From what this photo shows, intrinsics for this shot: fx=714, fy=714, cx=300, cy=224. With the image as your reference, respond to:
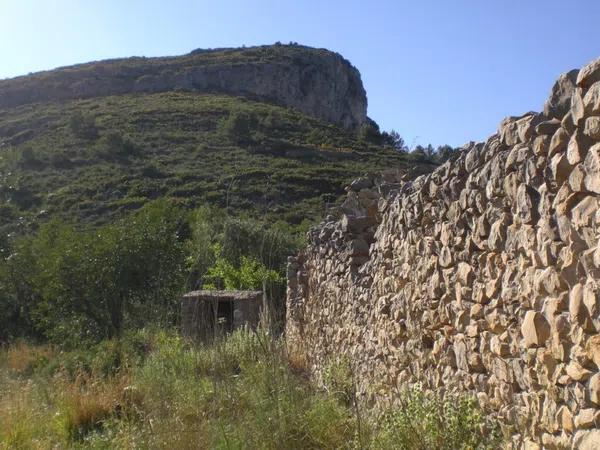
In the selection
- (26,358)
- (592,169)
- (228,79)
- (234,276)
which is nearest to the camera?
(592,169)

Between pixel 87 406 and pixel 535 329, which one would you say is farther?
pixel 87 406

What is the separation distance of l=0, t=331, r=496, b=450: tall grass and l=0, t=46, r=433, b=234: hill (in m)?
15.8

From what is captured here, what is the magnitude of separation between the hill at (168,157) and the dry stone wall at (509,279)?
17.1 m

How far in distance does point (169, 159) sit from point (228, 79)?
90.1ft


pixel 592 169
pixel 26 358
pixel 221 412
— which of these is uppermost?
pixel 592 169

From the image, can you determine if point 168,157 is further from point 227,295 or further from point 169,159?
point 227,295

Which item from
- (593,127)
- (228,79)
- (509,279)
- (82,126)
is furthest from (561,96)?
(228,79)

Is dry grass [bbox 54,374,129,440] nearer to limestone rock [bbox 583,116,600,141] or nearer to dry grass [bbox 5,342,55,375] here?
dry grass [bbox 5,342,55,375]

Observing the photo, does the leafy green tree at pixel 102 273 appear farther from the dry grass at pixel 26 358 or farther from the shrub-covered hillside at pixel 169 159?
the shrub-covered hillside at pixel 169 159

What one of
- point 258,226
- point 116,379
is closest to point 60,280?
point 258,226

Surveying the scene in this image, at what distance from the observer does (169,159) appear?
35562mm

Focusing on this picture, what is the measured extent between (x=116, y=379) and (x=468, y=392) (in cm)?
472

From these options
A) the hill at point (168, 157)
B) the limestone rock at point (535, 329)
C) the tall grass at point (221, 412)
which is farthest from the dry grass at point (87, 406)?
the hill at point (168, 157)

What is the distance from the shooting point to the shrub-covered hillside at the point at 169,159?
28.6m
